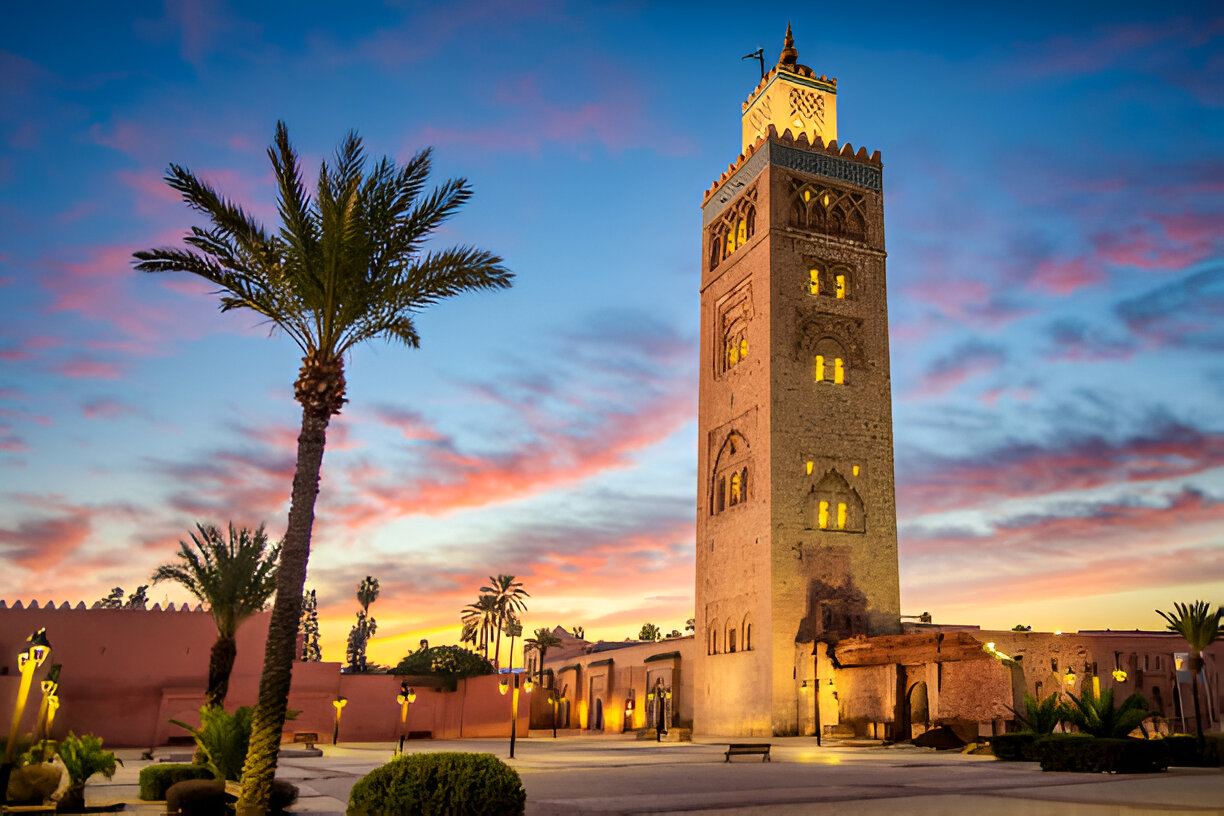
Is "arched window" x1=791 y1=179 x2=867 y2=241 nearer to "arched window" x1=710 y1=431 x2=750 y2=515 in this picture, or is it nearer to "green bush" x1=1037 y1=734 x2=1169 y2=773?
"arched window" x1=710 y1=431 x2=750 y2=515

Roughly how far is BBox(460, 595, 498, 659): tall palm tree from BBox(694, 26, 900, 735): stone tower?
44.9 m

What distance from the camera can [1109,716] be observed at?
15938 mm

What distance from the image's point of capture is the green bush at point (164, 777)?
1330 cm

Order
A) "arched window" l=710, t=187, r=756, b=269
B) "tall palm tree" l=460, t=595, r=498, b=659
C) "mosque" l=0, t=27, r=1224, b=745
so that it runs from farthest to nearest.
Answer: "tall palm tree" l=460, t=595, r=498, b=659, "arched window" l=710, t=187, r=756, b=269, "mosque" l=0, t=27, r=1224, b=745

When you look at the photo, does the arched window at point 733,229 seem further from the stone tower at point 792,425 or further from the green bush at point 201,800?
the green bush at point 201,800

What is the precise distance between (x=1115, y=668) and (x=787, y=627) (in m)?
10.7

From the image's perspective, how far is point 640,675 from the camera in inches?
1875

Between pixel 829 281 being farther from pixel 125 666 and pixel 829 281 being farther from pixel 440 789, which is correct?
pixel 440 789

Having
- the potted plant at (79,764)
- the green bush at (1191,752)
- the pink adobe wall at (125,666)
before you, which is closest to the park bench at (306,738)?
the pink adobe wall at (125,666)

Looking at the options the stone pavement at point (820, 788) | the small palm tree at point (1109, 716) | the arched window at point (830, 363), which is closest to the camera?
the stone pavement at point (820, 788)

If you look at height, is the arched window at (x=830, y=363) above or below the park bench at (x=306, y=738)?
above

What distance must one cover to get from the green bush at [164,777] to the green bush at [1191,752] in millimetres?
16351

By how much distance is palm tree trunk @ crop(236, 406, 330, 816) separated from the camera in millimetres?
10812

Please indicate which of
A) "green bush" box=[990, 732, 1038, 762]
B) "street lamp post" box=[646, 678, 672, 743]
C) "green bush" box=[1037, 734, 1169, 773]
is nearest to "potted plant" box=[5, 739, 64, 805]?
"green bush" box=[1037, 734, 1169, 773]
